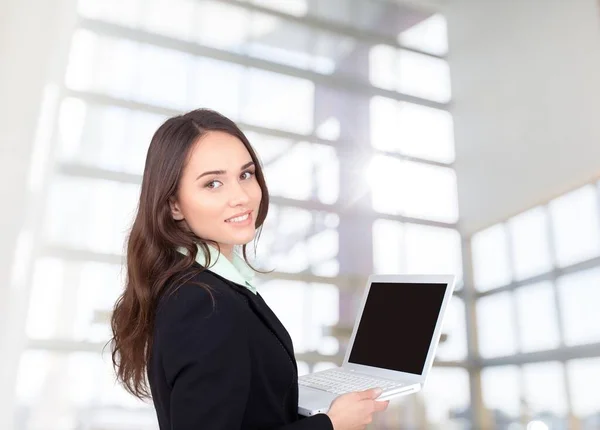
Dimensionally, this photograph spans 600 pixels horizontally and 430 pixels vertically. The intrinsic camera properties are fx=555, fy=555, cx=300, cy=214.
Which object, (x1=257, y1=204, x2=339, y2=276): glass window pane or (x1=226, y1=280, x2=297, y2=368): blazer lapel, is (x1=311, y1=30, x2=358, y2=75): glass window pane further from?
(x1=226, y1=280, x2=297, y2=368): blazer lapel

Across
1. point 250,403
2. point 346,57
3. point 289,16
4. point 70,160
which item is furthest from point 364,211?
point 250,403

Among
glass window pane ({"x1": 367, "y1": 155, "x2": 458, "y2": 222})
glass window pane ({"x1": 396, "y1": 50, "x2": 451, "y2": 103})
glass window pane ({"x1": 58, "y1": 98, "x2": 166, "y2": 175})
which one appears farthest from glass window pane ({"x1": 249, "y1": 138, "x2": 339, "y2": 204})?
glass window pane ({"x1": 396, "y1": 50, "x2": 451, "y2": 103})

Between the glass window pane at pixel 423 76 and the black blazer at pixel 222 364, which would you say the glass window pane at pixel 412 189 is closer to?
the glass window pane at pixel 423 76

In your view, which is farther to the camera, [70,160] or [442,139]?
[442,139]

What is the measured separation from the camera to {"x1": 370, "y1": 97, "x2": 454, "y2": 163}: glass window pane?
10.3 ft

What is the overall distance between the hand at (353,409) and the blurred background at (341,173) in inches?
58.7

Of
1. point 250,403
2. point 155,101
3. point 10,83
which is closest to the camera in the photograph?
point 250,403

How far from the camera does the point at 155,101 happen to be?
8.79 ft

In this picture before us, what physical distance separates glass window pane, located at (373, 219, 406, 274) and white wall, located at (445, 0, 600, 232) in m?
0.41

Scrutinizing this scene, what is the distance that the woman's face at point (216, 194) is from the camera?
1138 millimetres

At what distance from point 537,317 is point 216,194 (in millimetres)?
2077

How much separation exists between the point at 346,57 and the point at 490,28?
0.85m

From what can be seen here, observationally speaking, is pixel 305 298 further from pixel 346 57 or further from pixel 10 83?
pixel 10 83

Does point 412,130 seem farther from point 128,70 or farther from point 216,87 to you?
point 128,70
